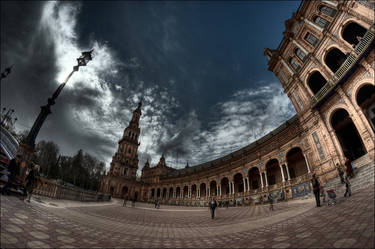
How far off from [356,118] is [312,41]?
10.8 metres

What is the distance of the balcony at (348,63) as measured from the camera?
10.5 meters

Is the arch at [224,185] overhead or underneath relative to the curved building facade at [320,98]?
underneath

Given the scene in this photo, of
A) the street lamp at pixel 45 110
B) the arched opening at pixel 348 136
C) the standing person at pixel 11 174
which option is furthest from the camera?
the arched opening at pixel 348 136

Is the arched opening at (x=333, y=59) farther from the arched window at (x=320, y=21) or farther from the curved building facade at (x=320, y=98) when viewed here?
the arched window at (x=320, y=21)

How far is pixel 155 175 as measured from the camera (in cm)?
5575

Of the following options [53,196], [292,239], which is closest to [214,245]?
[292,239]

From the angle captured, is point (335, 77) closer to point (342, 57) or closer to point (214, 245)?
point (342, 57)

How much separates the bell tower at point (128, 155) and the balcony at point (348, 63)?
167ft

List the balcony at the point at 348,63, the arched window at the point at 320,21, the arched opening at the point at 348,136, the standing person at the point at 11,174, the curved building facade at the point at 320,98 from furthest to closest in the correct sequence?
the arched window at the point at 320,21 → the arched opening at the point at 348,136 → the curved building facade at the point at 320,98 → the balcony at the point at 348,63 → the standing person at the point at 11,174

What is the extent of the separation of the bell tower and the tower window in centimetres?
5310

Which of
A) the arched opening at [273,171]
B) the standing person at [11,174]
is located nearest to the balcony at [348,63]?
the arched opening at [273,171]

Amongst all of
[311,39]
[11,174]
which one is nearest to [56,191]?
[11,174]

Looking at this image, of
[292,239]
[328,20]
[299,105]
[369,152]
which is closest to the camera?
[292,239]

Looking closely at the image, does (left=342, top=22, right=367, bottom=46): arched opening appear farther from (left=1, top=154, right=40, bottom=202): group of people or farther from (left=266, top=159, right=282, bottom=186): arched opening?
(left=1, top=154, right=40, bottom=202): group of people
